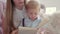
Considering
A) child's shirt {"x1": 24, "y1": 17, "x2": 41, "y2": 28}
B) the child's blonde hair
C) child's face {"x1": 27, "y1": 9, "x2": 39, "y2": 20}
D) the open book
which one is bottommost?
the open book

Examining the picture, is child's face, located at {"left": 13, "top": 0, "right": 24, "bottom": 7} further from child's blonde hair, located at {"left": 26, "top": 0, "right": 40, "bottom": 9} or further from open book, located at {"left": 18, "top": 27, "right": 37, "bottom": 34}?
open book, located at {"left": 18, "top": 27, "right": 37, "bottom": 34}

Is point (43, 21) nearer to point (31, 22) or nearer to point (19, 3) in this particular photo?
point (31, 22)

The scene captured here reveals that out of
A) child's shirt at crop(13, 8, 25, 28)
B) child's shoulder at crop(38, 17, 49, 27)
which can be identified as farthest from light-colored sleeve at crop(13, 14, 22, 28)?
child's shoulder at crop(38, 17, 49, 27)

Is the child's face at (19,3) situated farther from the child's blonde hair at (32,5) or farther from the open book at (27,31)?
the open book at (27,31)

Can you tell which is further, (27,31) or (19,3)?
(19,3)

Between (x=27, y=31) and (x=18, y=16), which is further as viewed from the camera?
(x=18, y=16)

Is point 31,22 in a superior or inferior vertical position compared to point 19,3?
inferior

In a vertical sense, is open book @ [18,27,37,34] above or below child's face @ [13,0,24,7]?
below

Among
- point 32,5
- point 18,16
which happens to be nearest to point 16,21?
point 18,16

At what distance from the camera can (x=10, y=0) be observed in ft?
2.95

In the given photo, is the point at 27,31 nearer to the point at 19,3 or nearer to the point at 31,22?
the point at 31,22

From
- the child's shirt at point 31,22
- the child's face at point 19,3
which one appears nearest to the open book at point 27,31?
the child's shirt at point 31,22

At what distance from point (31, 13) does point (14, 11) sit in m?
0.11

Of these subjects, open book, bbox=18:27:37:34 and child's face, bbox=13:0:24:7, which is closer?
open book, bbox=18:27:37:34
